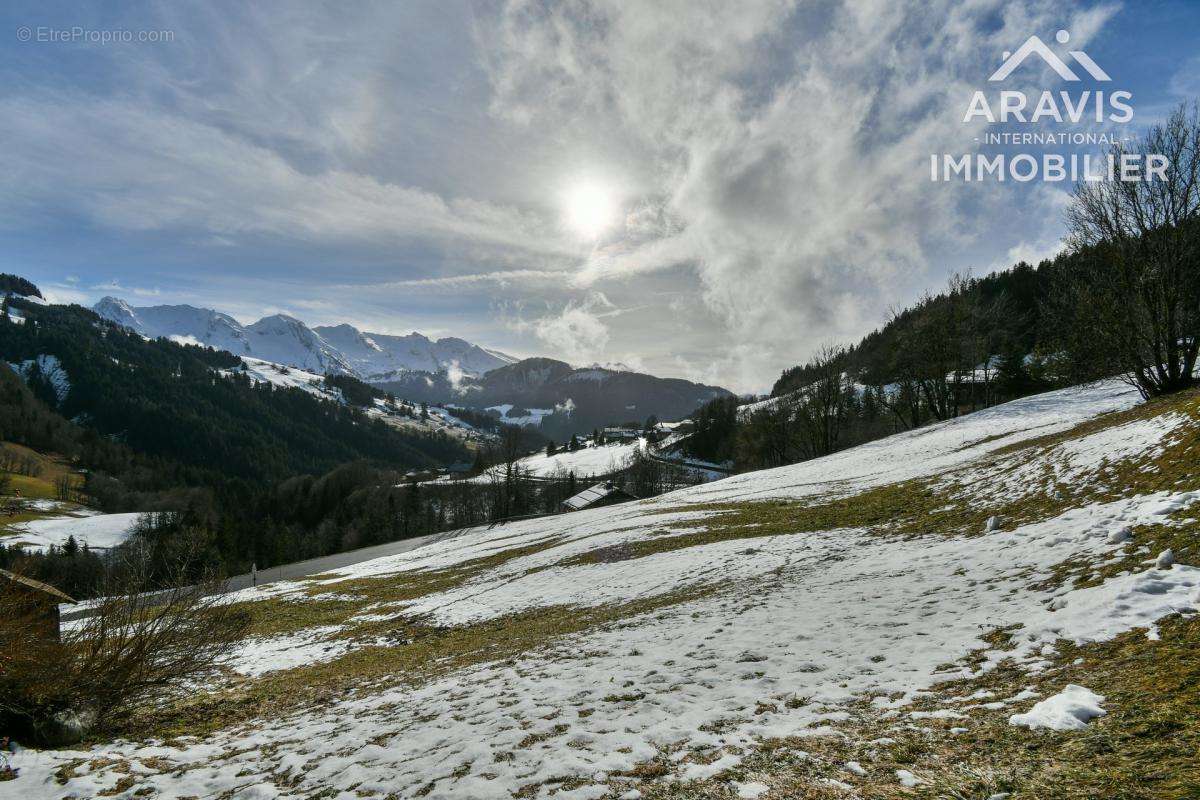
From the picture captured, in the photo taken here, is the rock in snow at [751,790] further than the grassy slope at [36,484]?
No

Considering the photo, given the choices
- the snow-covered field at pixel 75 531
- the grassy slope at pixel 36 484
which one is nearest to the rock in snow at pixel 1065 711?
the snow-covered field at pixel 75 531

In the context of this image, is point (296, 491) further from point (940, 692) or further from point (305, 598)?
point (940, 692)

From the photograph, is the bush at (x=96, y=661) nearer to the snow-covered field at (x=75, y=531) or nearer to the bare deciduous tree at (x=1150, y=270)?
the bare deciduous tree at (x=1150, y=270)

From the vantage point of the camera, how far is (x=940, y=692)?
676 cm

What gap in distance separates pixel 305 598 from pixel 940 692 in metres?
36.7

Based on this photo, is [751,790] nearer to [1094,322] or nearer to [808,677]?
[808,677]

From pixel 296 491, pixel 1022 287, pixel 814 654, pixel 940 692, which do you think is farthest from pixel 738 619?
pixel 296 491

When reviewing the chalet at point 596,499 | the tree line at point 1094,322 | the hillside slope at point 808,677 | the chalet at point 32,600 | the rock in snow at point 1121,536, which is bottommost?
the chalet at point 596,499

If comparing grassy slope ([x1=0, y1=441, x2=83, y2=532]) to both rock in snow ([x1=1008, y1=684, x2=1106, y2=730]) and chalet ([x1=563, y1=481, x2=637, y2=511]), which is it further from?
rock in snow ([x1=1008, y1=684, x2=1106, y2=730])

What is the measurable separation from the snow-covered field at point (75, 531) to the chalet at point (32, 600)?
144115 mm

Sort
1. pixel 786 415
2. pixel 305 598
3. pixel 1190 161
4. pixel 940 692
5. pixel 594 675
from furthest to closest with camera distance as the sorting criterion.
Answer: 1. pixel 786 415
2. pixel 305 598
3. pixel 1190 161
4. pixel 594 675
5. pixel 940 692

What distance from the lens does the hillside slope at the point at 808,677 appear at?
5336 millimetres

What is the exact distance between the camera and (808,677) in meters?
8.25

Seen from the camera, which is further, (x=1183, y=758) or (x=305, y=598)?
(x=305, y=598)
